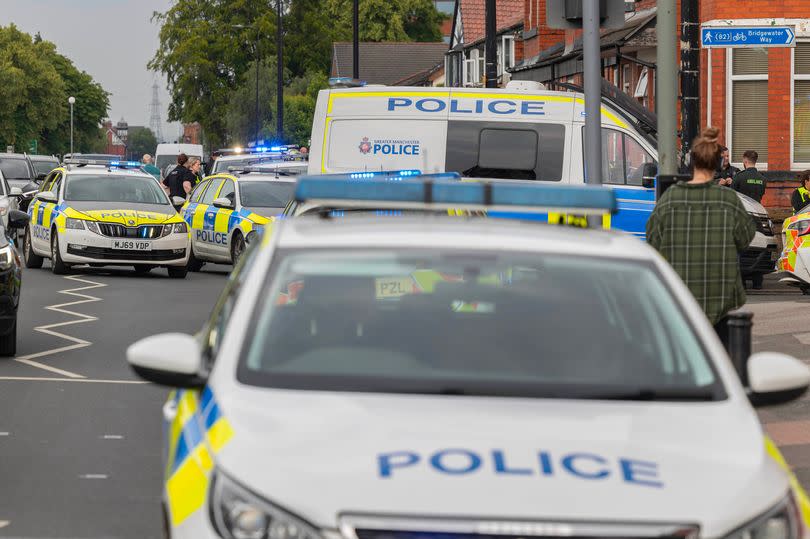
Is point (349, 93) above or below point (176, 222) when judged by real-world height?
above

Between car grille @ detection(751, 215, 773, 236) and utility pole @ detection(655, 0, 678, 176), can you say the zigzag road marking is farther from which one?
car grille @ detection(751, 215, 773, 236)

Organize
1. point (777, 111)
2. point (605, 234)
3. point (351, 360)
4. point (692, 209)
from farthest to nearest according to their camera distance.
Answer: point (777, 111) → point (692, 209) → point (605, 234) → point (351, 360)

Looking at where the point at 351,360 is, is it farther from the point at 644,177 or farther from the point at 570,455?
the point at 644,177

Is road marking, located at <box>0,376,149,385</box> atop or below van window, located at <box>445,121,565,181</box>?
below

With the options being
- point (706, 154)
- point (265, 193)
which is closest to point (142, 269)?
point (265, 193)

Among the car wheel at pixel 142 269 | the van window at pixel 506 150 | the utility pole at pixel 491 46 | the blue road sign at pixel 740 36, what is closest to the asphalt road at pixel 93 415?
Answer: the blue road sign at pixel 740 36

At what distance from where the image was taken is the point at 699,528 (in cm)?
394

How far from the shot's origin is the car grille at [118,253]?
23375mm

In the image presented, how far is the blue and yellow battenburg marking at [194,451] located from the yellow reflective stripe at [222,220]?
1954 cm

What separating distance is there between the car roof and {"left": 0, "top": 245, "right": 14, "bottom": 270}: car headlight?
784 cm

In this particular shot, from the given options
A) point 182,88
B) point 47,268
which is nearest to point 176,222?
point 47,268

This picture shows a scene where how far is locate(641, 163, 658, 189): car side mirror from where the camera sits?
55.7ft

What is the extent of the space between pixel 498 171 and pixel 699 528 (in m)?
14.5

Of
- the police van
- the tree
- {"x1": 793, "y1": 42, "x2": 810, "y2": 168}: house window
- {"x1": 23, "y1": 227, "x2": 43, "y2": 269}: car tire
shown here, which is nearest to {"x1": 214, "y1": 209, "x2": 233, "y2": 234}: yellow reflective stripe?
{"x1": 23, "y1": 227, "x2": 43, "y2": 269}: car tire
